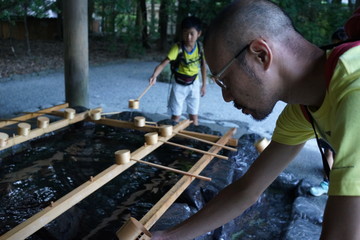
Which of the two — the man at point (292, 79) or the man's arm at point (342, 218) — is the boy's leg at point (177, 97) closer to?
the man at point (292, 79)

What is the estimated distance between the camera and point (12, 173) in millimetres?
3229

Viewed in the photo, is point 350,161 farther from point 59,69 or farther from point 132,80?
point 59,69

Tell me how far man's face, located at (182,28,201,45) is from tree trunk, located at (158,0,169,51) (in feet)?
30.5

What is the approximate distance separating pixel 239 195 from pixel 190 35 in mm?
3369

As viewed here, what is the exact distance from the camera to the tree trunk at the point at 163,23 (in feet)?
45.3

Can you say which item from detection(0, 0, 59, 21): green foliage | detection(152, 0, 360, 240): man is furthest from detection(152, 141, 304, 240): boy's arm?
detection(0, 0, 59, 21): green foliage

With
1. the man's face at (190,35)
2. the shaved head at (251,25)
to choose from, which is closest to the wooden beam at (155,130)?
the man's face at (190,35)

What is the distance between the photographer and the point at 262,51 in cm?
101

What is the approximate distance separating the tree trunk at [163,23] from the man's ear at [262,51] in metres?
13.0

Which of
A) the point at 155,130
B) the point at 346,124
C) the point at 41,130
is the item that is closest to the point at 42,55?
the point at 41,130

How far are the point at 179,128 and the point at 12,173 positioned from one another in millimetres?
1729

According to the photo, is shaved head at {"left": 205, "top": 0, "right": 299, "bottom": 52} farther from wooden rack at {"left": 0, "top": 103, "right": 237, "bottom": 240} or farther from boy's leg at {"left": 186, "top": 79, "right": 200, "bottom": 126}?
boy's leg at {"left": 186, "top": 79, "right": 200, "bottom": 126}

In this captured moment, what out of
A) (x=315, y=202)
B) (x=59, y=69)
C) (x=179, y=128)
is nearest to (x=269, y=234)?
(x=315, y=202)

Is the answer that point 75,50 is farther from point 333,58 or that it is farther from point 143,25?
point 143,25
